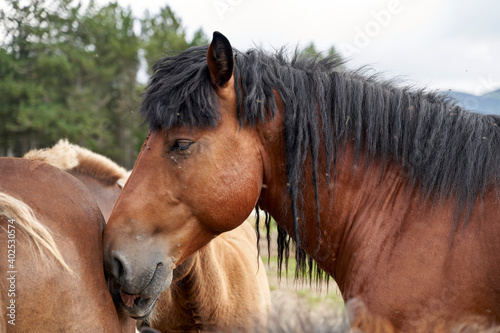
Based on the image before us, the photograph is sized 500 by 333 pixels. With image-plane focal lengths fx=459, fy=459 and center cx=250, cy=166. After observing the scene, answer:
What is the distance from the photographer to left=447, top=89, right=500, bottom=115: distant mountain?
2.85m

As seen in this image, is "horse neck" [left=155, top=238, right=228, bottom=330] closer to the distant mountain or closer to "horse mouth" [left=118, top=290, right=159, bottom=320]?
"horse mouth" [left=118, top=290, right=159, bottom=320]

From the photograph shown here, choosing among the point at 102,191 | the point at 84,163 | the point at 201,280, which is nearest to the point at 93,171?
Answer: the point at 84,163

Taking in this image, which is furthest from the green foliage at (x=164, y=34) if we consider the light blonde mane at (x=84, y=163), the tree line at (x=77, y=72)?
the light blonde mane at (x=84, y=163)

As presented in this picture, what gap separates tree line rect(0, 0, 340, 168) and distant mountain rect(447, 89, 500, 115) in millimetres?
22540

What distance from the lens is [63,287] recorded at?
72.2 inches

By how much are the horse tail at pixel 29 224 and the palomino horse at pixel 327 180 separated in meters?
0.45

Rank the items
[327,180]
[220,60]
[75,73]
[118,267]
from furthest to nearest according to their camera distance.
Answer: [75,73], [327,180], [220,60], [118,267]

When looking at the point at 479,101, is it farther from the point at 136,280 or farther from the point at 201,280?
the point at 136,280

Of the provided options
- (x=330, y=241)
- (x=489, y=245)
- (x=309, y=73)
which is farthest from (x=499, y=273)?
(x=309, y=73)

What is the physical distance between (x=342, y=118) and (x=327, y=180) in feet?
1.20

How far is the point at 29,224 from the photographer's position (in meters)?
1.81

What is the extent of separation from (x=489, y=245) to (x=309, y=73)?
1341 mm

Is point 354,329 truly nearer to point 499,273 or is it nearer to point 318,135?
point 499,273

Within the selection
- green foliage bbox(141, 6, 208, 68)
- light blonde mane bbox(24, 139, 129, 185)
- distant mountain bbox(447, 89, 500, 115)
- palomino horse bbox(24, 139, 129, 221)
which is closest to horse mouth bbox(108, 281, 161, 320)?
palomino horse bbox(24, 139, 129, 221)
